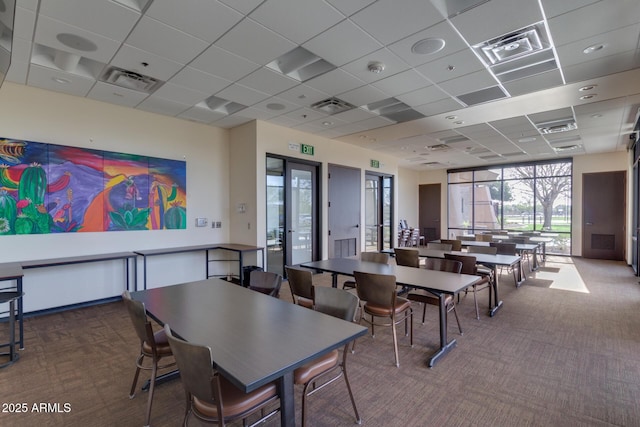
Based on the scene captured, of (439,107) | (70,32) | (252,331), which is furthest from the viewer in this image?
(439,107)

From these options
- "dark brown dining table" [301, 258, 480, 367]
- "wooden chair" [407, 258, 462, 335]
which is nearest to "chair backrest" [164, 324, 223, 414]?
"dark brown dining table" [301, 258, 480, 367]

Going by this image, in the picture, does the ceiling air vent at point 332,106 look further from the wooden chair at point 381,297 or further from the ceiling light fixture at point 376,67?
the wooden chair at point 381,297

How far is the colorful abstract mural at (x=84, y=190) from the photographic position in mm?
4020

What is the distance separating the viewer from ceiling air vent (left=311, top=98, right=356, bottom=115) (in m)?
4.81

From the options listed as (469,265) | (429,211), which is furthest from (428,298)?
(429,211)

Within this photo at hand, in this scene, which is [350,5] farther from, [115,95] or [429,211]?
[429,211]

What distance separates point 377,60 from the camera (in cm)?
351

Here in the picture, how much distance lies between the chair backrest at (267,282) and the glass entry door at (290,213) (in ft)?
9.28

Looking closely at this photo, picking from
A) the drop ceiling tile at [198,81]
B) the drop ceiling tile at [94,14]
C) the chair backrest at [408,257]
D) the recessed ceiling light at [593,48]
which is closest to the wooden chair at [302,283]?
the chair backrest at [408,257]

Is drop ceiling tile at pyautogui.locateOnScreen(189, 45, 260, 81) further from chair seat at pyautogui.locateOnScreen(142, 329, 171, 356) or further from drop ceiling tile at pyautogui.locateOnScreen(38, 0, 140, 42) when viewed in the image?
chair seat at pyautogui.locateOnScreen(142, 329, 171, 356)

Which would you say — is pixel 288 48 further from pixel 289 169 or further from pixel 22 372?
pixel 22 372

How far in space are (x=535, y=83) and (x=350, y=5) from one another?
3053mm

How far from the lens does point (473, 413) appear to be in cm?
217

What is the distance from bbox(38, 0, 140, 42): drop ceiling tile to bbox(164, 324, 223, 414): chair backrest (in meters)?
2.82
